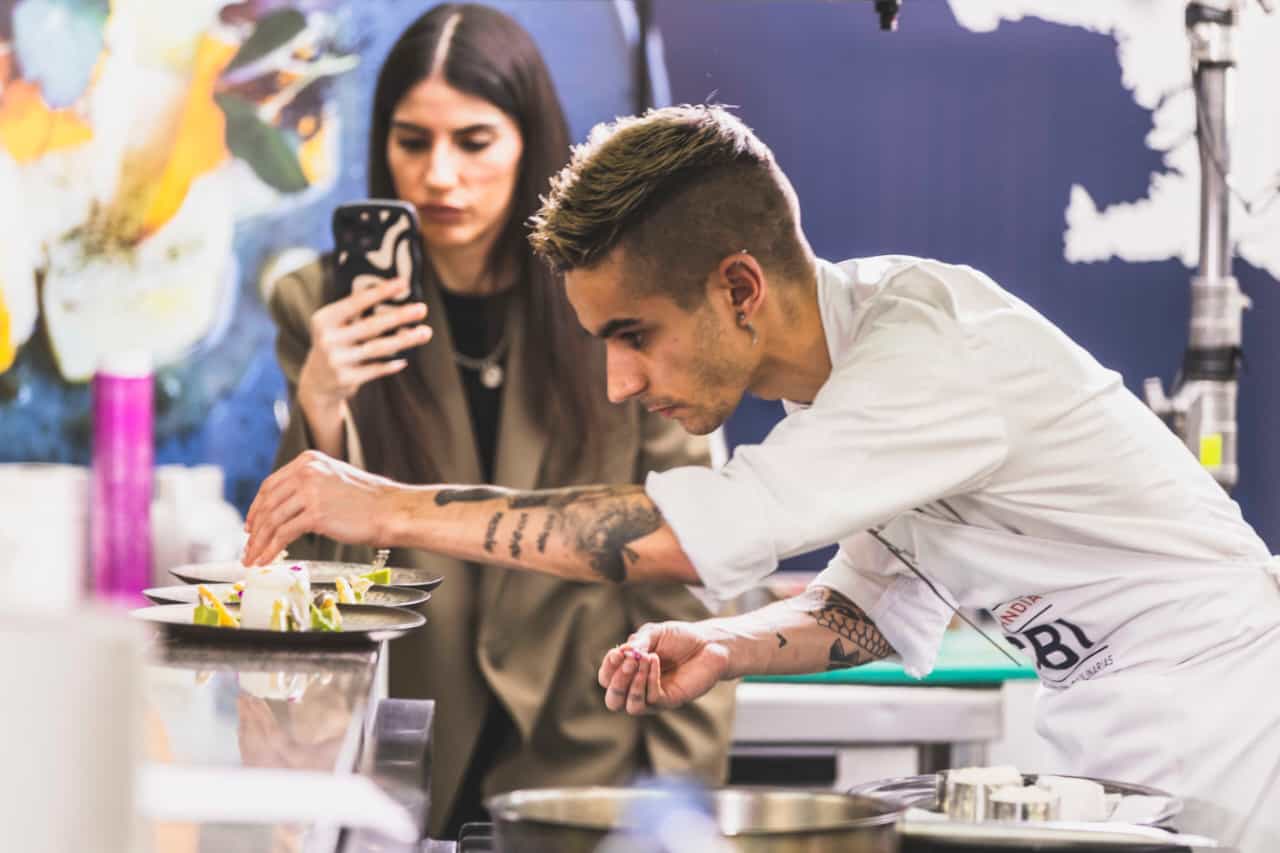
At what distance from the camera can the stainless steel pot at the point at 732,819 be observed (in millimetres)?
736

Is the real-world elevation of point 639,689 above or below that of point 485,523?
below

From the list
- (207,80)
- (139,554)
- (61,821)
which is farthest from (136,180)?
(61,821)

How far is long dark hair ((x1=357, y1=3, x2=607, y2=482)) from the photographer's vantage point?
Result: 9.54 ft

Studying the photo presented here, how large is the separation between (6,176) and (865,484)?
2222mm

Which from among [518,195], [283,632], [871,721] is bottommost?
[871,721]

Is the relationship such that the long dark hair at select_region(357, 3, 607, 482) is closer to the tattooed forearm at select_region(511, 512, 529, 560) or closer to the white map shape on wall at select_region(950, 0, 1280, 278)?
the white map shape on wall at select_region(950, 0, 1280, 278)

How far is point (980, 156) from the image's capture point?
10.8 ft

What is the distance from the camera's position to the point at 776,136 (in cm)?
325

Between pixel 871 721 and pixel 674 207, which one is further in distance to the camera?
pixel 871 721

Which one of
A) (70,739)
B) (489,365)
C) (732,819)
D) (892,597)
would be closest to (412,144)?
(489,365)

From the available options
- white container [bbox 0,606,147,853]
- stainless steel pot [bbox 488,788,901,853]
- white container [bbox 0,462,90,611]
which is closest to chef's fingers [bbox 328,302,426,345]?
stainless steel pot [bbox 488,788,901,853]

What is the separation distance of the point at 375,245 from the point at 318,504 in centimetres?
141

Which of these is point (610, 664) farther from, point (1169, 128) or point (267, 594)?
point (1169, 128)

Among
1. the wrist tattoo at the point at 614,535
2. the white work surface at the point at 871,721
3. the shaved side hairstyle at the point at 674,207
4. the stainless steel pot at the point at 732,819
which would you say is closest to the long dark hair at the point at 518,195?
the white work surface at the point at 871,721
